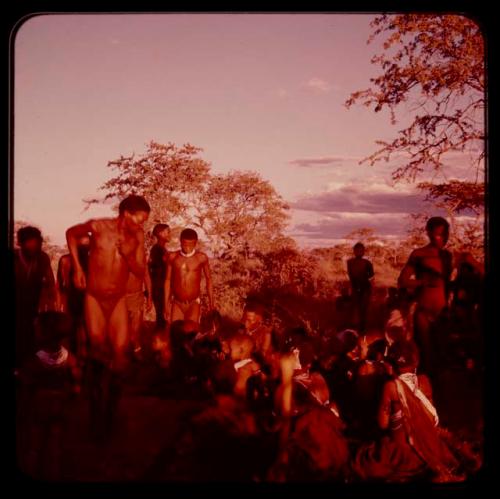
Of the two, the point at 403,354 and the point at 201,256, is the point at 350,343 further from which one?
A: the point at 201,256

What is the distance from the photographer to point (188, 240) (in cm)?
418

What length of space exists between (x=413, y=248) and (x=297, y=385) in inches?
45.2

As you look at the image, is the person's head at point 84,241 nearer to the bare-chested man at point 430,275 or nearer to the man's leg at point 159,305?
the man's leg at point 159,305

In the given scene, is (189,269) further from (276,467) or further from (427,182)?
(427,182)

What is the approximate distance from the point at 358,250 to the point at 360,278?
0.59ft

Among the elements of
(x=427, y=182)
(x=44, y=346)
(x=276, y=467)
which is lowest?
(x=276, y=467)

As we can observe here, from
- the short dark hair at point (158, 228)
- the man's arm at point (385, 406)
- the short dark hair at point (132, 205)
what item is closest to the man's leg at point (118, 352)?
the short dark hair at point (158, 228)

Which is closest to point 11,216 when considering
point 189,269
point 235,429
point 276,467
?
point 189,269

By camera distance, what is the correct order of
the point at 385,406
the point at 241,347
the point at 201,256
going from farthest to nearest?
the point at 201,256 < the point at 241,347 < the point at 385,406

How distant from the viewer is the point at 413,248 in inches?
164

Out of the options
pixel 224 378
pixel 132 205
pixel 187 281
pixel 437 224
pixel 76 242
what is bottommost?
pixel 224 378

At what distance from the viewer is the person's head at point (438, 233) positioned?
4.17 meters

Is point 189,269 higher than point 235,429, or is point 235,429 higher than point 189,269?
point 189,269

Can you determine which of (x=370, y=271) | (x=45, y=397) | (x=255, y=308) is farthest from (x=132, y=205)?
(x=370, y=271)
